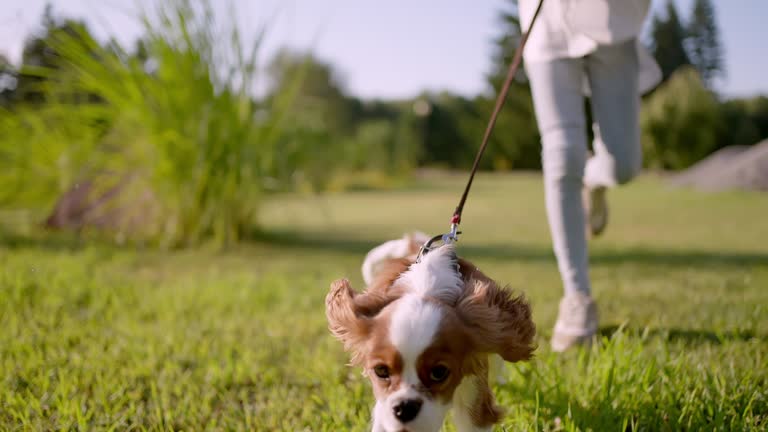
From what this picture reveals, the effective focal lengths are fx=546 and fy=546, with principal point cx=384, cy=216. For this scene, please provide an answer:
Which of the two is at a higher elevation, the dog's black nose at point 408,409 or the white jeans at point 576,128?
the white jeans at point 576,128

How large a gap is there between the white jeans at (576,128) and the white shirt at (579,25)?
0.18 feet

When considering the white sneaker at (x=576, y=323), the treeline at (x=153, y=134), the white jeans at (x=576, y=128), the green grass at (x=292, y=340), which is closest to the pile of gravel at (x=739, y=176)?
the green grass at (x=292, y=340)

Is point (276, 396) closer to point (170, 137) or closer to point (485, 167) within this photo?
point (170, 137)

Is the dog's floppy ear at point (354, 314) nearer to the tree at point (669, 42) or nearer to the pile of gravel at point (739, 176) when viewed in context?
the pile of gravel at point (739, 176)

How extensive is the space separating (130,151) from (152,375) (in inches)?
126

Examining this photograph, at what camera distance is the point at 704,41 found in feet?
68.3

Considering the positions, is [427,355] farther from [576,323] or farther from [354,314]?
[576,323]

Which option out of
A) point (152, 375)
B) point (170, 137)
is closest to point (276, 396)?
point (152, 375)

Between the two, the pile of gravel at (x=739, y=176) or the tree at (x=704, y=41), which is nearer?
the pile of gravel at (x=739, y=176)

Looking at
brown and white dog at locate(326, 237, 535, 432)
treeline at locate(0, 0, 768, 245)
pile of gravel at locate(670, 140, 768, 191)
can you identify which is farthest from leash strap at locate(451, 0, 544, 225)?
pile of gravel at locate(670, 140, 768, 191)

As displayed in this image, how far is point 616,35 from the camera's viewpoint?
2.18m

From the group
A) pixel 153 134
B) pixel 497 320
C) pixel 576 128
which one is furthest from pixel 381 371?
pixel 153 134

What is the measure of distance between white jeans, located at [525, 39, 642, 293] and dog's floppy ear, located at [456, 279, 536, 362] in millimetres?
1004

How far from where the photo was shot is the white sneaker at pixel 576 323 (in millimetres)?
2215
